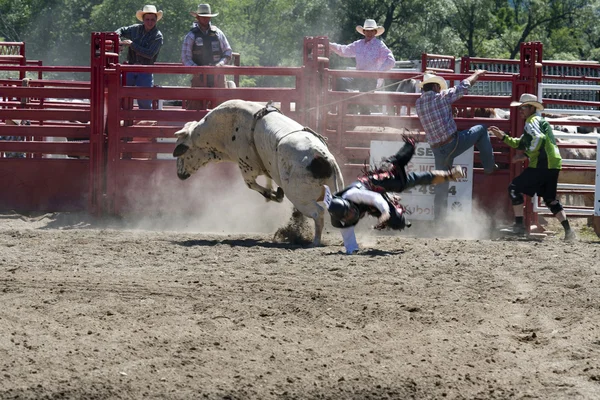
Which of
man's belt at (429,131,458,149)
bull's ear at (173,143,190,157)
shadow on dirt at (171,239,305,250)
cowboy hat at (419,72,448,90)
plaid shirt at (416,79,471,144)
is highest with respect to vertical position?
cowboy hat at (419,72,448,90)

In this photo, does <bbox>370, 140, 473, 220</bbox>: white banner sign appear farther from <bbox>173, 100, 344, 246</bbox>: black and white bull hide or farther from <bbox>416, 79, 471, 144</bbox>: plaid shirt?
<bbox>173, 100, 344, 246</bbox>: black and white bull hide

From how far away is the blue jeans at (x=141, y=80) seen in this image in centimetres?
1280

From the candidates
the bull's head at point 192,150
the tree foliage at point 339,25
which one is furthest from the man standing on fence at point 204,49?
the tree foliage at point 339,25

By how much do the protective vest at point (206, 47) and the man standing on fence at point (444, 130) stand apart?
3.01 m

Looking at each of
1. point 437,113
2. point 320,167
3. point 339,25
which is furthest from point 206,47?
point 339,25

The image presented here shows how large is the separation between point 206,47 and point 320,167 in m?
4.11

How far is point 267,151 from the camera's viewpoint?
31.7 ft

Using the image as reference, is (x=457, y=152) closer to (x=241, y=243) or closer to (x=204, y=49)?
(x=241, y=243)

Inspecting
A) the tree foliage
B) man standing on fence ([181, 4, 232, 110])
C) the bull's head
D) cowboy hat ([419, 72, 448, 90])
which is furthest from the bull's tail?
the tree foliage

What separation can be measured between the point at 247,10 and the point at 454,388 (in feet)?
148

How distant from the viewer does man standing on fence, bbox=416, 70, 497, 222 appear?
430 inches

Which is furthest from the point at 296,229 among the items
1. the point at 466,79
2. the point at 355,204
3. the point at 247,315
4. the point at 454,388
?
the point at 454,388

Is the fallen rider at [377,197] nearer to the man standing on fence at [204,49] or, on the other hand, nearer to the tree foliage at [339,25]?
the man standing on fence at [204,49]

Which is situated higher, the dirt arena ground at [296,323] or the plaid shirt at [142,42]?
the plaid shirt at [142,42]
